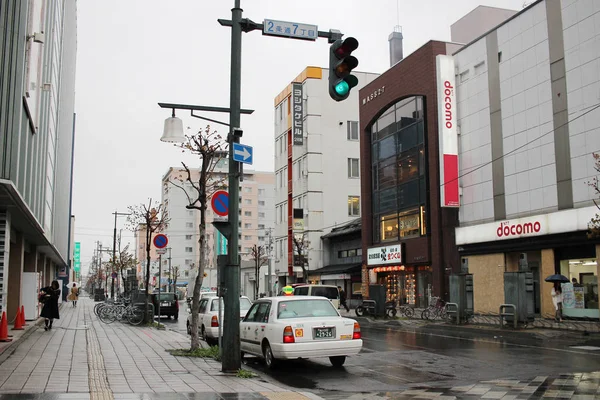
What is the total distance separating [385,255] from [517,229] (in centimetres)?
1347

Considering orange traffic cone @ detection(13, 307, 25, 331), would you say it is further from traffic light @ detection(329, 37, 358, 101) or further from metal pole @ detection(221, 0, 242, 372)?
traffic light @ detection(329, 37, 358, 101)

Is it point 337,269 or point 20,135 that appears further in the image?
point 337,269

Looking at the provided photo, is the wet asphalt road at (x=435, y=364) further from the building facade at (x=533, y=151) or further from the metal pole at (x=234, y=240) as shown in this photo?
the building facade at (x=533, y=151)

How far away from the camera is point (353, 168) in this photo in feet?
199

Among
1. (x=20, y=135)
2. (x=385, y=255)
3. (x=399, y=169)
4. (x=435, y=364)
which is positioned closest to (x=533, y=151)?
(x=399, y=169)

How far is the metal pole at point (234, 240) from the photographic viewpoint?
11844 mm

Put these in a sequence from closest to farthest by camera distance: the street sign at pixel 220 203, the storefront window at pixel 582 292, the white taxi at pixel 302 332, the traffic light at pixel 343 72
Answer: the traffic light at pixel 343 72 < the white taxi at pixel 302 332 < the street sign at pixel 220 203 < the storefront window at pixel 582 292

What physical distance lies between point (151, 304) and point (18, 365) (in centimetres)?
1624

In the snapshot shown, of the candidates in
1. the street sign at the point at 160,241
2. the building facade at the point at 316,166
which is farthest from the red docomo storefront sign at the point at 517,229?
the building facade at the point at 316,166

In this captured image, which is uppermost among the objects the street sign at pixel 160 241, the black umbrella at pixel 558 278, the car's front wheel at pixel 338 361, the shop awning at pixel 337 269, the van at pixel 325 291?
the street sign at pixel 160 241

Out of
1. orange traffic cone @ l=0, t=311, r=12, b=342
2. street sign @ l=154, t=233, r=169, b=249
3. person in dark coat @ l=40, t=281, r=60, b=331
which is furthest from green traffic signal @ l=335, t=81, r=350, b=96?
person in dark coat @ l=40, t=281, r=60, b=331

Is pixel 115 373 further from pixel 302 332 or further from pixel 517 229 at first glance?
pixel 517 229

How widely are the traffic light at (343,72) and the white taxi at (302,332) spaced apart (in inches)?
209

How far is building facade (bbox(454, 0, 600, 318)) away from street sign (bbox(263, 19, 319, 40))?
17190 millimetres
